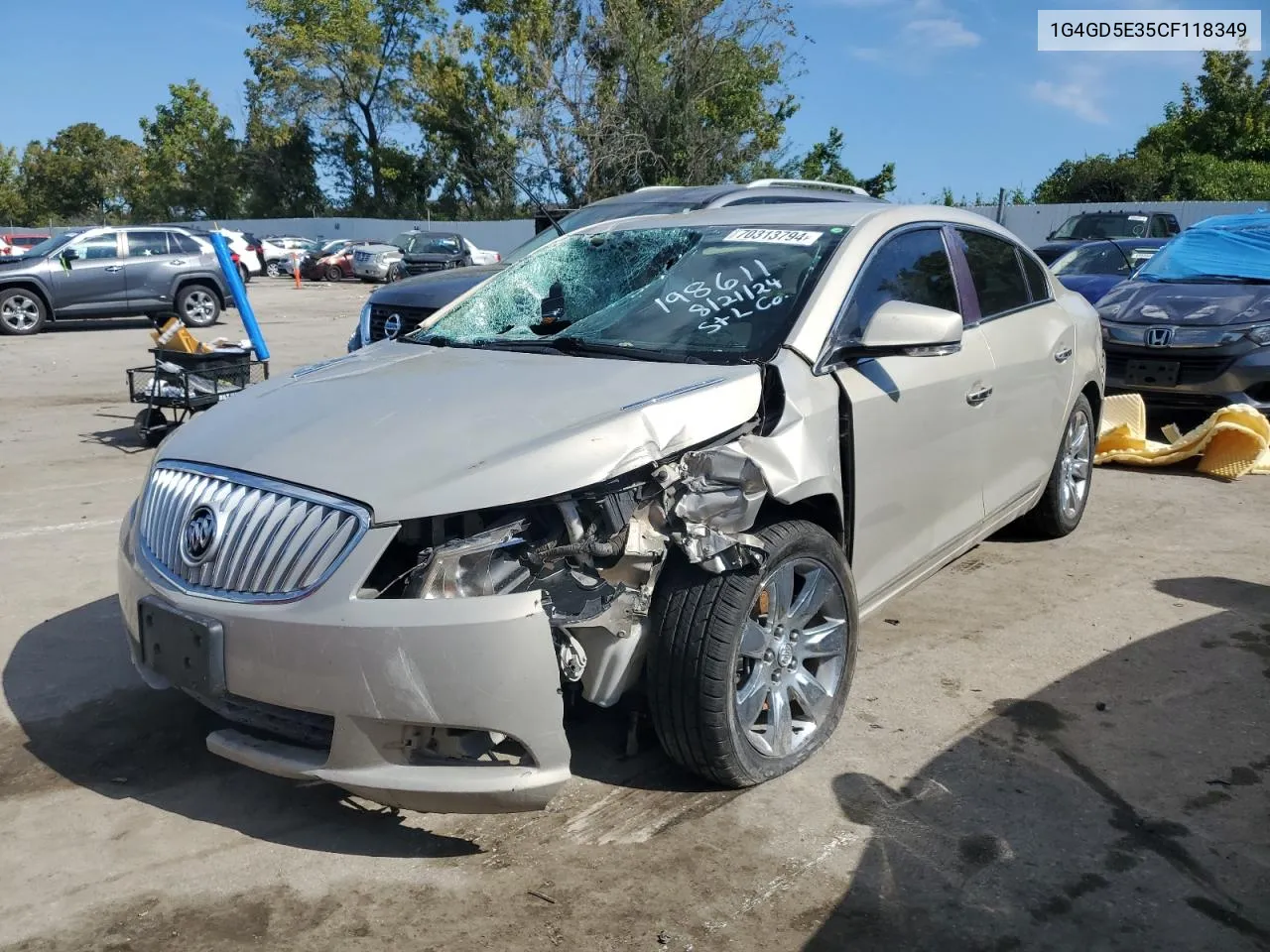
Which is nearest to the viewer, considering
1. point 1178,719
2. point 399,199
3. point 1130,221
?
point 1178,719

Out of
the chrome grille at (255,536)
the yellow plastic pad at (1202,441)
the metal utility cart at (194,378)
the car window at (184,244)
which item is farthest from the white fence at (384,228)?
the chrome grille at (255,536)

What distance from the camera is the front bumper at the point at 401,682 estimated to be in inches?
102

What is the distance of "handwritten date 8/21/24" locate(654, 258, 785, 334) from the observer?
144 inches

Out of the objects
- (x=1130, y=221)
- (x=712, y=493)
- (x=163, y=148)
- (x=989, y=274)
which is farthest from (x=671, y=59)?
(x=163, y=148)

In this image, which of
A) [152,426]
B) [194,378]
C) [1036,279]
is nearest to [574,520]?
[1036,279]

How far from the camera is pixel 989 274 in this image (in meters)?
4.77

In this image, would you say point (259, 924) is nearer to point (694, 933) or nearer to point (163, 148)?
point (694, 933)

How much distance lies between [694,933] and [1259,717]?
7.68 ft

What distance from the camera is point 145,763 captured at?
3.39 metres

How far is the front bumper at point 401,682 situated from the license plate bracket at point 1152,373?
661cm

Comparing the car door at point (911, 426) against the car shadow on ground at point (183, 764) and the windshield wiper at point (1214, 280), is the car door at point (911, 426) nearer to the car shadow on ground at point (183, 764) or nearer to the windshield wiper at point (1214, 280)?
the car shadow on ground at point (183, 764)

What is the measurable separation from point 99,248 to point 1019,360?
16.2 meters

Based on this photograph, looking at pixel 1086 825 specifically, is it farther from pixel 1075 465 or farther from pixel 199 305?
pixel 199 305

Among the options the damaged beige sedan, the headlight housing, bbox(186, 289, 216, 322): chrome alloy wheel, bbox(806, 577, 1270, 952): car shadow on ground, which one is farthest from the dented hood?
bbox(186, 289, 216, 322): chrome alloy wheel
